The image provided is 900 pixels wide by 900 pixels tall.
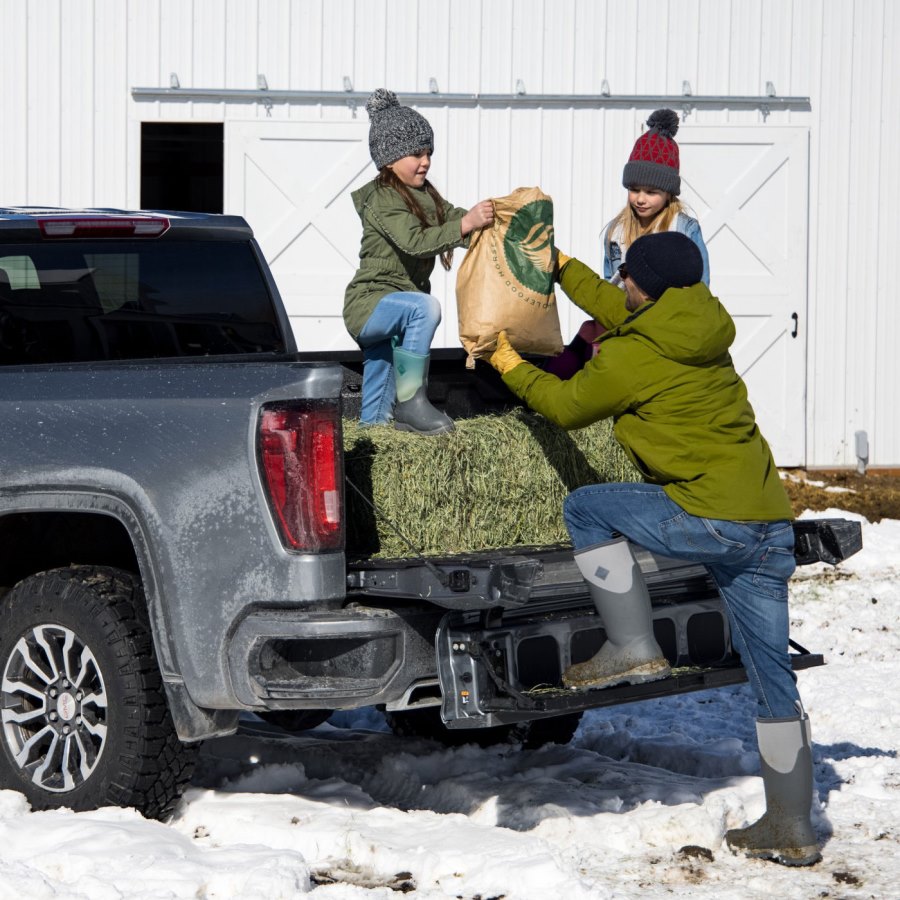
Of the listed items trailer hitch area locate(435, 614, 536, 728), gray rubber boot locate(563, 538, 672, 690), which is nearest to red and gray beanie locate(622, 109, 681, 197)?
gray rubber boot locate(563, 538, 672, 690)

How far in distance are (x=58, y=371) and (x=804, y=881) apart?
8.70ft

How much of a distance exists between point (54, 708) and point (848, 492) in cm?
833

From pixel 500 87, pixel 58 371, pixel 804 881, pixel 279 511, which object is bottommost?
pixel 804 881

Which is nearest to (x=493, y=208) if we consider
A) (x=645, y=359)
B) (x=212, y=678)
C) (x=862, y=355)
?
(x=645, y=359)

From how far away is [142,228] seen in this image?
18.1 ft

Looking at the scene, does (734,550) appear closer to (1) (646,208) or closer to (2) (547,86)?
(1) (646,208)

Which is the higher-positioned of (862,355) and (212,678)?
(862,355)

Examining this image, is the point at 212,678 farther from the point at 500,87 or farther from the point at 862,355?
the point at 862,355

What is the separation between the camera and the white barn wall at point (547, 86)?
1201cm

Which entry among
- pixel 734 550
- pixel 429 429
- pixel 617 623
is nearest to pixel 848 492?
pixel 429 429

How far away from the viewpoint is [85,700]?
15.5 feet

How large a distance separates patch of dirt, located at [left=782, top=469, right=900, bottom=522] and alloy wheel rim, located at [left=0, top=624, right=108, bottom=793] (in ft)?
22.2

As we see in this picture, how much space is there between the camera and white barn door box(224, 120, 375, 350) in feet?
39.7

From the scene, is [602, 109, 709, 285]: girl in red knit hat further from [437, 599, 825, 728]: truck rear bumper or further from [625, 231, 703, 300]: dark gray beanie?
[437, 599, 825, 728]: truck rear bumper
